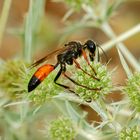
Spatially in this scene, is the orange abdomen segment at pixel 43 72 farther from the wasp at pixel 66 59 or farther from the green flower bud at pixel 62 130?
the green flower bud at pixel 62 130

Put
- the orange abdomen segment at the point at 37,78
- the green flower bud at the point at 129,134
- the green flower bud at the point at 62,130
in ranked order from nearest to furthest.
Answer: the green flower bud at the point at 129,134 → the orange abdomen segment at the point at 37,78 → the green flower bud at the point at 62,130

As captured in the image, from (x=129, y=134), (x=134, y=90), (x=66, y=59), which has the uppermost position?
(x=66, y=59)

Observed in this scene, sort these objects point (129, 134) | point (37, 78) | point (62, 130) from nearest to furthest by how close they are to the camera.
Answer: point (129, 134)
point (37, 78)
point (62, 130)

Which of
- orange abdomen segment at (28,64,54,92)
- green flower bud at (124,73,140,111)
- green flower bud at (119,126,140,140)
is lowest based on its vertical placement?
green flower bud at (119,126,140,140)

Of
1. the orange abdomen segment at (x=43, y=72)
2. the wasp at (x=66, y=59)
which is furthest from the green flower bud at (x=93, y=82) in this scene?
the orange abdomen segment at (x=43, y=72)

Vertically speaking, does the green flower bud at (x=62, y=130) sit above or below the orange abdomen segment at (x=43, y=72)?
below

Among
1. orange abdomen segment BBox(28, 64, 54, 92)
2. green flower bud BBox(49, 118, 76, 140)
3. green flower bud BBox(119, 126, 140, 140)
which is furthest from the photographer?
green flower bud BBox(49, 118, 76, 140)

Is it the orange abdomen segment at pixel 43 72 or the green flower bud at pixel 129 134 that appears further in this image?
the orange abdomen segment at pixel 43 72

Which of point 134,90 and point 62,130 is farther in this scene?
point 62,130

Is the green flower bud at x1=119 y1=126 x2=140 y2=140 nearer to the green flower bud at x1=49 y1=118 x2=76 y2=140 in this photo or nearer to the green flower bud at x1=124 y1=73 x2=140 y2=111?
the green flower bud at x1=124 y1=73 x2=140 y2=111

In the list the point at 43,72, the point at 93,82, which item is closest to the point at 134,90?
the point at 93,82

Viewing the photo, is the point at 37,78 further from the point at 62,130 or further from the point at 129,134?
the point at 129,134

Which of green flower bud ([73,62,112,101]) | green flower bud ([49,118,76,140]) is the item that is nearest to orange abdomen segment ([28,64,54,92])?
green flower bud ([73,62,112,101])
